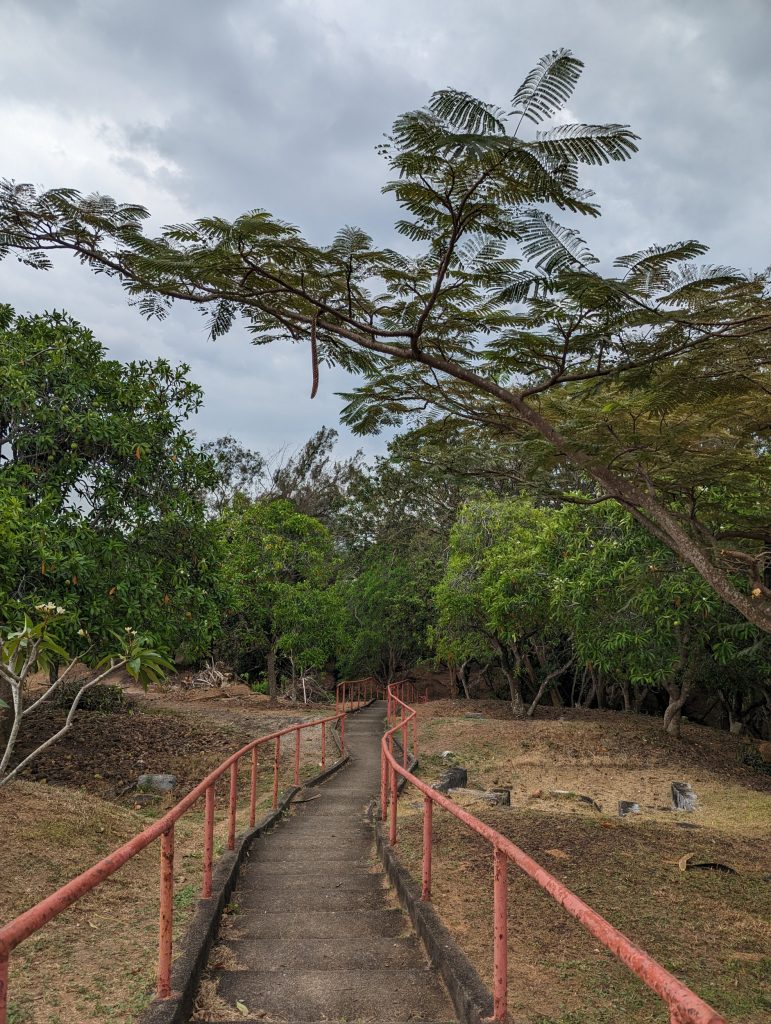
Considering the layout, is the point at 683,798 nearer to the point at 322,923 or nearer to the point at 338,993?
the point at 322,923

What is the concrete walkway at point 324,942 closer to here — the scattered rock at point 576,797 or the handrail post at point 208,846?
the handrail post at point 208,846

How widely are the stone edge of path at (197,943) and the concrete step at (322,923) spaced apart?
251 mm

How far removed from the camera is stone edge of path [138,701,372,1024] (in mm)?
3648

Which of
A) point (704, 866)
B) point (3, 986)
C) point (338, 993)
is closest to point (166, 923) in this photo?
point (338, 993)

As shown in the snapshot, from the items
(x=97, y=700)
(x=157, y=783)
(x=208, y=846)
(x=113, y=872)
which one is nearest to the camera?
(x=113, y=872)

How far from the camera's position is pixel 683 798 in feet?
40.6

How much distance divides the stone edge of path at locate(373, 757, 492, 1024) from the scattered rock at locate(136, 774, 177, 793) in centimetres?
630

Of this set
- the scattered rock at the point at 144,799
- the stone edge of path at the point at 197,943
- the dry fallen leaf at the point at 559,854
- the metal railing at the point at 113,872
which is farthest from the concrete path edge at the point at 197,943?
the scattered rock at the point at 144,799

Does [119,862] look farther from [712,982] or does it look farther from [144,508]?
[144,508]

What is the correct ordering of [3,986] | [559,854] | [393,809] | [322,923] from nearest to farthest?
[3,986] < [322,923] < [393,809] < [559,854]

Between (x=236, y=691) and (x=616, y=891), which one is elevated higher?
(x=236, y=691)

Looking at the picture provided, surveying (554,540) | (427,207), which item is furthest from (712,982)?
(554,540)

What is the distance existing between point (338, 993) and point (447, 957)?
1.97 ft

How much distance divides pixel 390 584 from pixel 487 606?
1194cm
